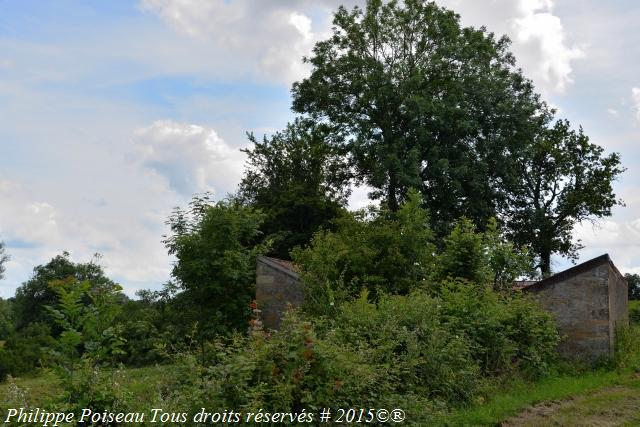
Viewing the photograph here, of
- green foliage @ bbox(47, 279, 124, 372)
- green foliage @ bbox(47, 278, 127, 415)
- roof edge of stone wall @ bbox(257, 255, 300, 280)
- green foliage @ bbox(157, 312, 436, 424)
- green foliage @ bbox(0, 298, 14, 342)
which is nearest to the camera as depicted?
green foliage @ bbox(47, 278, 127, 415)

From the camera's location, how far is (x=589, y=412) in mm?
10375

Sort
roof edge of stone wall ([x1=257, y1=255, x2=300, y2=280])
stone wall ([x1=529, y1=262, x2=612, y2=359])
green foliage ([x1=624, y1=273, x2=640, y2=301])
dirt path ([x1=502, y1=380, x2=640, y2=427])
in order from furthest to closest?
green foliage ([x1=624, y1=273, x2=640, y2=301]) → roof edge of stone wall ([x1=257, y1=255, x2=300, y2=280]) → stone wall ([x1=529, y1=262, x2=612, y2=359]) → dirt path ([x1=502, y1=380, x2=640, y2=427])

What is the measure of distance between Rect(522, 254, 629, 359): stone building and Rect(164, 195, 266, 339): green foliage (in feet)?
27.7

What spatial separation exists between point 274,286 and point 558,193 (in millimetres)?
21067

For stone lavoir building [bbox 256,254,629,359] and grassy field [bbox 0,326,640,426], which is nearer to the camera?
grassy field [bbox 0,326,640,426]

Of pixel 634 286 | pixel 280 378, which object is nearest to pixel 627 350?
pixel 280 378

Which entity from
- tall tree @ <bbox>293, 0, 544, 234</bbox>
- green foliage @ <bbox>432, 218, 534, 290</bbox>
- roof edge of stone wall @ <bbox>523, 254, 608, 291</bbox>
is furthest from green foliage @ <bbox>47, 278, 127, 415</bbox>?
tall tree @ <bbox>293, 0, 544, 234</bbox>

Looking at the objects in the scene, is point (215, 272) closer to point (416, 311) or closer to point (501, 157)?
point (416, 311)

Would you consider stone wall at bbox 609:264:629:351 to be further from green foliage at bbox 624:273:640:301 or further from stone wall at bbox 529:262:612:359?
green foliage at bbox 624:273:640:301

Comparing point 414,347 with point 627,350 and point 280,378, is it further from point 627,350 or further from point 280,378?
point 627,350

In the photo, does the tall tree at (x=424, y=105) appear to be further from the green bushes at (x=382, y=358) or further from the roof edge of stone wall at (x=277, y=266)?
the green bushes at (x=382, y=358)

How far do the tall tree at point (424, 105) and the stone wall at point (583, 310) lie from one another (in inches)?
471

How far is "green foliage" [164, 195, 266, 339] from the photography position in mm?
18453

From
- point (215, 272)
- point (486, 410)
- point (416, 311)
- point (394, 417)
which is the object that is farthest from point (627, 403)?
point (215, 272)
